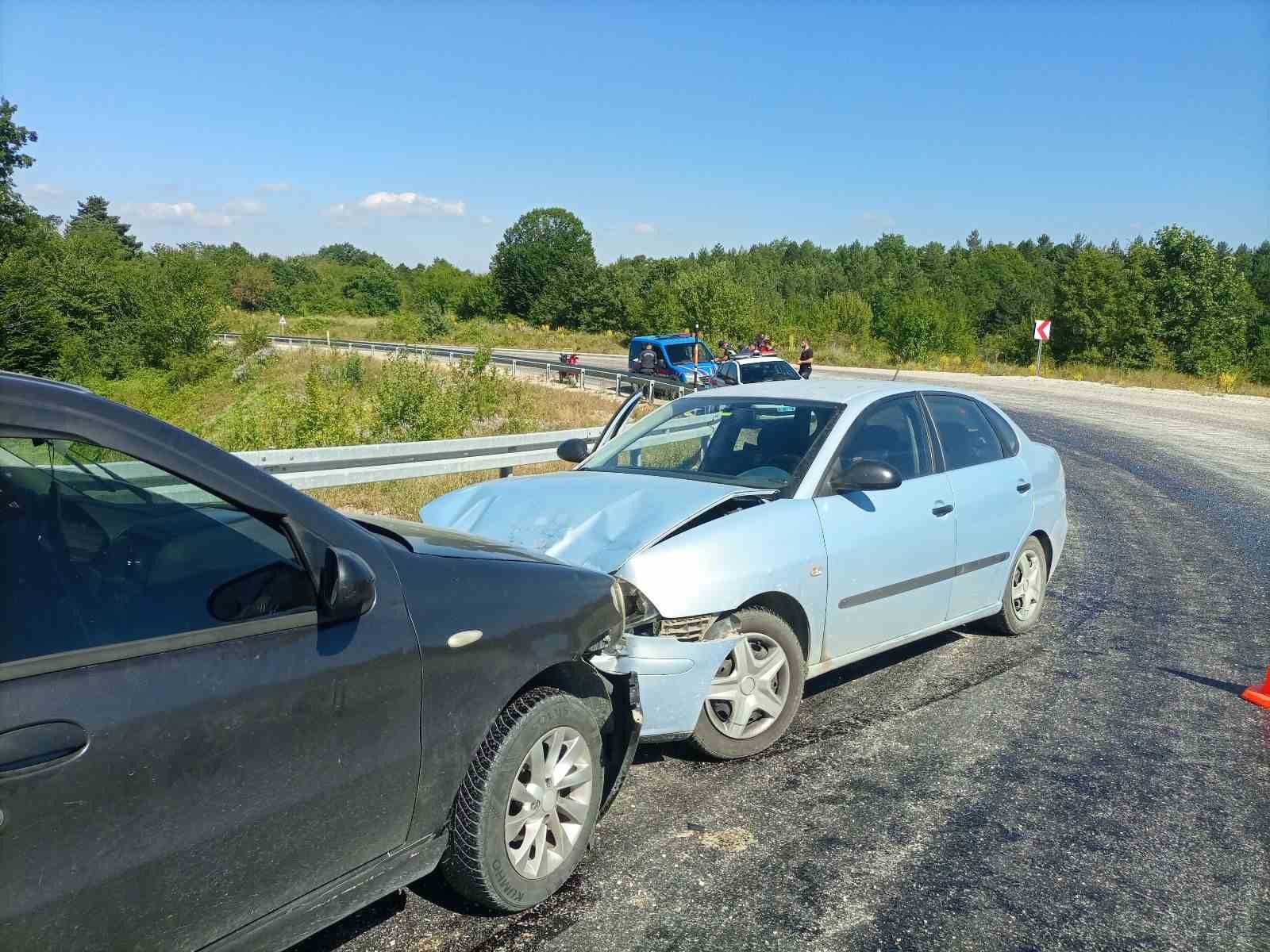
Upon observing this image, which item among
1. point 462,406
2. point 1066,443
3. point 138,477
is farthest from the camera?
point 1066,443

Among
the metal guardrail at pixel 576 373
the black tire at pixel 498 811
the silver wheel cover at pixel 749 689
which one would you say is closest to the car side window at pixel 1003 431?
the silver wheel cover at pixel 749 689

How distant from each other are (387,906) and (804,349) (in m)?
29.2

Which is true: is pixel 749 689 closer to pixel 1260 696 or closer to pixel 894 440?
pixel 894 440

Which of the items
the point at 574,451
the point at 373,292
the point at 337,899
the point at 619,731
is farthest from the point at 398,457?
the point at 373,292

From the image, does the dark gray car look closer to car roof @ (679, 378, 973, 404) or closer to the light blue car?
the light blue car

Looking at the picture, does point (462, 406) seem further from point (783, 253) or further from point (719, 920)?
point (783, 253)

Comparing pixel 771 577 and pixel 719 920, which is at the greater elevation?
pixel 771 577

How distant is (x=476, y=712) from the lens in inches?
120

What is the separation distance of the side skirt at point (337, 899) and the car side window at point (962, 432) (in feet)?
13.5

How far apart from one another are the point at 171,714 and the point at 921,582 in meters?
4.23

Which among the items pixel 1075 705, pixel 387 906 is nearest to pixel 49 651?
pixel 387 906

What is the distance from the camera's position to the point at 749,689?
4578 millimetres

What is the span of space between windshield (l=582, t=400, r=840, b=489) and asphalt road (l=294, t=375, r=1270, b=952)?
1343 millimetres

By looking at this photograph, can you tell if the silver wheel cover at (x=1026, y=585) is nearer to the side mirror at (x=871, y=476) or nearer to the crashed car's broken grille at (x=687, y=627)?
the side mirror at (x=871, y=476)
